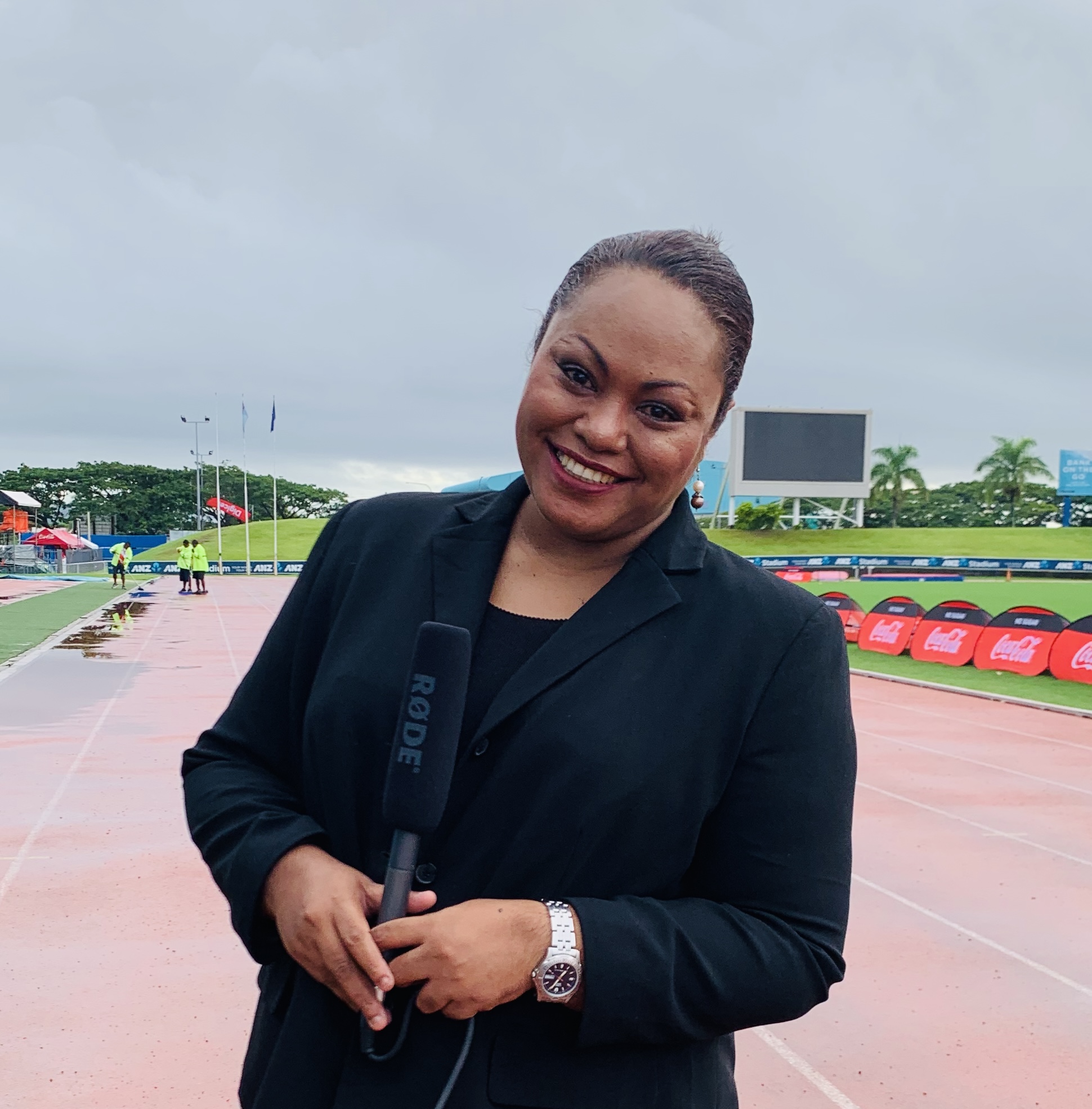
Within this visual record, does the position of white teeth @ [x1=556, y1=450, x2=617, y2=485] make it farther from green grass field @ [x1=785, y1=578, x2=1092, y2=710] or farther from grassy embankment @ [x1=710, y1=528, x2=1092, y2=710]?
grassy embankment @ [x1=710, y1=528, x2=1092, y2=710]

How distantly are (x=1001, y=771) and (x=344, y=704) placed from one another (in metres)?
9.33

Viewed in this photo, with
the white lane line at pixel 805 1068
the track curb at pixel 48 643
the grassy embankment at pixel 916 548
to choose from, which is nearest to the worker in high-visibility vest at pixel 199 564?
the track curb at pixel 48 643

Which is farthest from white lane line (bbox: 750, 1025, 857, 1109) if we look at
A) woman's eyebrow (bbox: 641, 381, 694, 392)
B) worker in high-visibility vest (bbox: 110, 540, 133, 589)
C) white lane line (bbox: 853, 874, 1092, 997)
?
worker in high-visibility vest (bbox: 110, 540, 133, 589)

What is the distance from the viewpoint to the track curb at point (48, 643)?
46.4 ft

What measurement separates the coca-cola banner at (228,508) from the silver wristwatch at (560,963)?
55.3 meters

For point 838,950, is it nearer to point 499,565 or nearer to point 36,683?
point 499,565

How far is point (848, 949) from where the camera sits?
5.25m

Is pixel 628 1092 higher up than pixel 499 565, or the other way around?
pixel 499 565

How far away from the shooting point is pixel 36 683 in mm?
12914

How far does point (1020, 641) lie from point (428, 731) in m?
16.9

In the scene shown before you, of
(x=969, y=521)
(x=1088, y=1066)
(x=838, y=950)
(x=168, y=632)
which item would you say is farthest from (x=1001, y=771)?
(x=969, y=521)

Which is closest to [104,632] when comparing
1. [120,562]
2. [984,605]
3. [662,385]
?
[120,562]

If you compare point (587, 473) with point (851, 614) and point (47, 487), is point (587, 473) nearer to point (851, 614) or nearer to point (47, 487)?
point (851, 614)

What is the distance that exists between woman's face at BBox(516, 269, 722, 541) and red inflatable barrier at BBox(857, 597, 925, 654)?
18.4m
